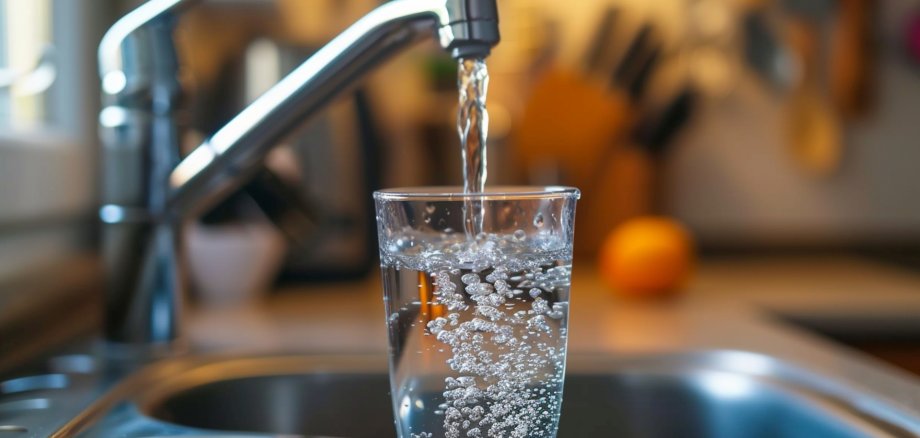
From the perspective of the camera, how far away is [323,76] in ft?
2.13

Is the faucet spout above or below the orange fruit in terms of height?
above

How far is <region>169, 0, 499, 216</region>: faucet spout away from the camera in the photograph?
22.2 inches

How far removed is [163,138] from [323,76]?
174mm

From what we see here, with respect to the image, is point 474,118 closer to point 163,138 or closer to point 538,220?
point 538,220

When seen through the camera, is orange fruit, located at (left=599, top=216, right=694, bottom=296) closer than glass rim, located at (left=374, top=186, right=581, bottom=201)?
No

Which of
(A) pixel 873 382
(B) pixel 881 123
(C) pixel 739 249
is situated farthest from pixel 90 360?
(B) pixel 881 123

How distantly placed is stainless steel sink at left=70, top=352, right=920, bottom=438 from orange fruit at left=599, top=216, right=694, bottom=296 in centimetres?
31

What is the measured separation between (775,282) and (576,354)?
0.55m

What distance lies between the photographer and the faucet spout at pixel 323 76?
0.56 meters

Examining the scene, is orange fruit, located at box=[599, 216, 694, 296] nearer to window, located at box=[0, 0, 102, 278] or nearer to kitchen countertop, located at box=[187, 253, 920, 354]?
kitchen countertop, located at box=[187, 253, 920, 354]

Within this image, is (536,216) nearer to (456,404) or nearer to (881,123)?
(456,404)

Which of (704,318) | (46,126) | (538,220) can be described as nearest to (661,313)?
(704,318)

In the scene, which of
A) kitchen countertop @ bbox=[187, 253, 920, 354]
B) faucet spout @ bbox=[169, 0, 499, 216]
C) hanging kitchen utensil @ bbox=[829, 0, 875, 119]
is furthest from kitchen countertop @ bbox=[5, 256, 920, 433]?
hanging kitchen utensil @ bbox=[829, 0, 875, 119]

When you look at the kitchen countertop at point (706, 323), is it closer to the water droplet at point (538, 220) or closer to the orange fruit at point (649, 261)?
the orange fruit at point (649, 261)
